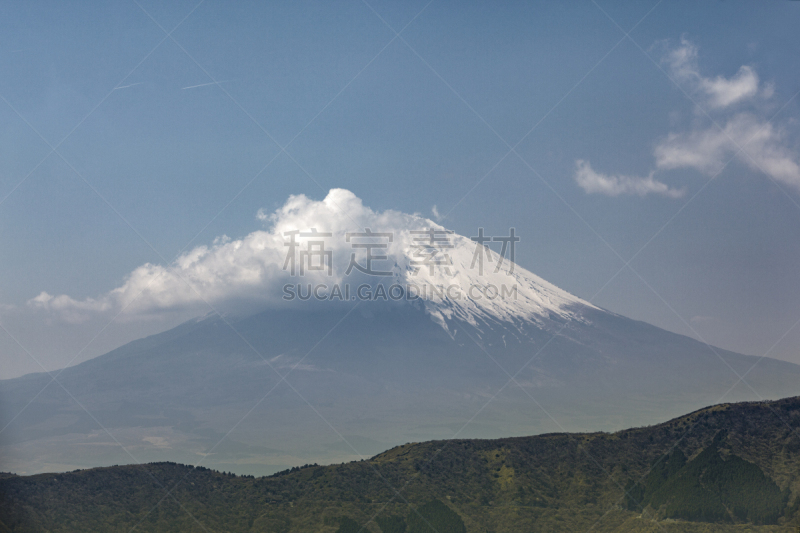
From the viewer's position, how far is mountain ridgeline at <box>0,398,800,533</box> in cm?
7888

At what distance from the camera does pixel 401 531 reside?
83.1 metres

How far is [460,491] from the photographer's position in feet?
300

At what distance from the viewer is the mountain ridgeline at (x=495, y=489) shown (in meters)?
78.9

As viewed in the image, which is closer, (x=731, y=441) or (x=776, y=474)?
(x=776, y=474)

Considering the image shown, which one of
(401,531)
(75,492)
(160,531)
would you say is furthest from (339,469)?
(75,492)

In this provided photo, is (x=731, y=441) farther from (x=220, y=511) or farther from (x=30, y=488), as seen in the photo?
(x=30, y=488)

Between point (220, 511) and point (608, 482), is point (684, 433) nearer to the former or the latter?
point (608, 482)

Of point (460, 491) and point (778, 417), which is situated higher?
point (778, 417)

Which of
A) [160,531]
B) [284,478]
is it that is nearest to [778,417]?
[284,478]

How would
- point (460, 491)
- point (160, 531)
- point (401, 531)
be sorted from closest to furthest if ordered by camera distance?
point (160, 531) < point (401, 531) < point (460, 491)

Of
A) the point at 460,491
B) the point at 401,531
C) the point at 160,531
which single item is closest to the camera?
the point at 160,531

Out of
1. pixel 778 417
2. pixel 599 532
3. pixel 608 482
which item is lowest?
pixel 599 532

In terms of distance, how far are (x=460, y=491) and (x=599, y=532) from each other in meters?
17.9

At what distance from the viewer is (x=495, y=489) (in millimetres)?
92562
